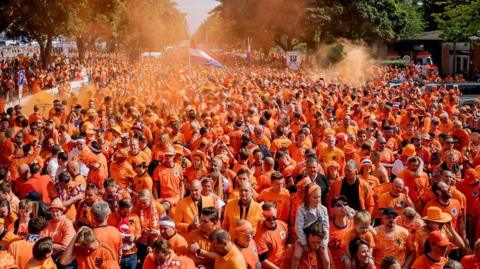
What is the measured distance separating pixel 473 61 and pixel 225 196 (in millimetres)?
42452

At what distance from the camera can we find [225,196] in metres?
7.55

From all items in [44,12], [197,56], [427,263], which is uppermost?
[44,12]

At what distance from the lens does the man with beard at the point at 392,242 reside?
220 inches

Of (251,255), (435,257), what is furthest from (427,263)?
(251,255)

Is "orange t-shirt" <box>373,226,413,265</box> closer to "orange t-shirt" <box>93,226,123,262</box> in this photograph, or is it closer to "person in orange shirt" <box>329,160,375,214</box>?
"person in orange shirt" <box>329,160,375,214</box>

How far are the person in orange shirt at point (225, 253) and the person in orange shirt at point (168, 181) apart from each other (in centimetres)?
272

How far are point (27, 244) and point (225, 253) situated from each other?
189 centimetres

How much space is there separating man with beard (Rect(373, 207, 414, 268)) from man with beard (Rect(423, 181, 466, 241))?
3.15ft

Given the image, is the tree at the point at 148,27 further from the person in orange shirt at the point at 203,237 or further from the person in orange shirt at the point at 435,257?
the person in orange shirt at the point at 435,257

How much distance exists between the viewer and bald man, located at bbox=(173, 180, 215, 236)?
6117 millimetres

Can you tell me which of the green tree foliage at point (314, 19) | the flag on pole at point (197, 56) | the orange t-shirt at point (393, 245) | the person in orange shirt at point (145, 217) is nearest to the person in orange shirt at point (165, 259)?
the person in orange shirt at point (145, 217)

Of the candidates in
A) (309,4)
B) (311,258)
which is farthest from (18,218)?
(309,4)

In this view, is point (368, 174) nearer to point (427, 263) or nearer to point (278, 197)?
point (278, 197)

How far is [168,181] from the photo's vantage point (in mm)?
Answer: 7691
